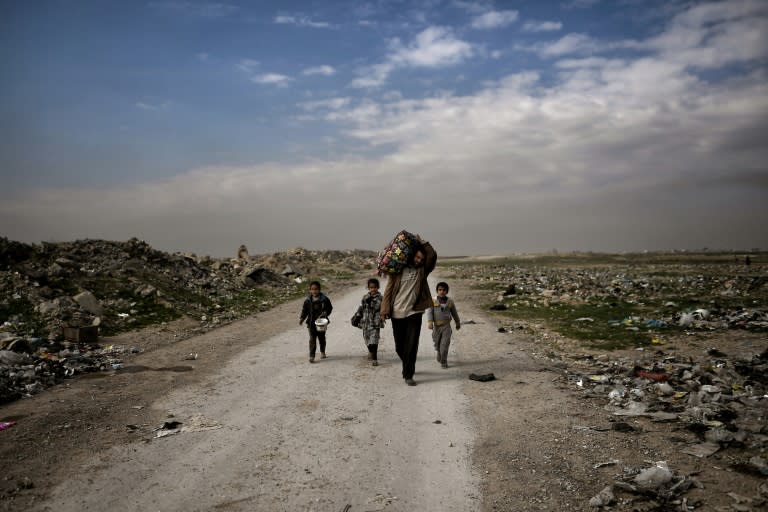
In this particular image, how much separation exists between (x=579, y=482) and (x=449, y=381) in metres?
3.25

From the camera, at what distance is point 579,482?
429cm

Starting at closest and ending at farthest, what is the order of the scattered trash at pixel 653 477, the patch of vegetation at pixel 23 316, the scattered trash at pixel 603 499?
the scattered trash at pixel 603 499 < the scattered trash at pixel 653 477 < the patch of vegetation at pixel 23 316

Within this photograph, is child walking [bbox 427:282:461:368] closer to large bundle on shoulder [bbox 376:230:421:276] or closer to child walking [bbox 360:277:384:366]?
child walking [bbox 360:277:384:366]

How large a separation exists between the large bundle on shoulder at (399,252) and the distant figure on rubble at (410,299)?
6 cm

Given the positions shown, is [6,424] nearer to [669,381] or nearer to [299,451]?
[299,451]

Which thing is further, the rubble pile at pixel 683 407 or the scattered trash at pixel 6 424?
the scattered trash at pixel 6 424

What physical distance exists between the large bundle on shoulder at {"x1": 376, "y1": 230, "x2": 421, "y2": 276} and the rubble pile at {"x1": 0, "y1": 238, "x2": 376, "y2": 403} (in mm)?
5689

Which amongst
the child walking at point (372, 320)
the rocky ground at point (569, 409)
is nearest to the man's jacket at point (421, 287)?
the child walking at point (372, 320)

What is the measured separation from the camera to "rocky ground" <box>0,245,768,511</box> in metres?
4.17

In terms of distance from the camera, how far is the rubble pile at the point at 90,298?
870 cm

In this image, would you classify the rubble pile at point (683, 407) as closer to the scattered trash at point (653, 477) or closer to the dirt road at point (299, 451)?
the scattered trash at point (653, 477)

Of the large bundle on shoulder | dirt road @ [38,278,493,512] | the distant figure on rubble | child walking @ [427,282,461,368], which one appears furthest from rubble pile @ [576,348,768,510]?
the large bundle on shoulder

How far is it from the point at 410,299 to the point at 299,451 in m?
3.09

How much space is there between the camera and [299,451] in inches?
191
